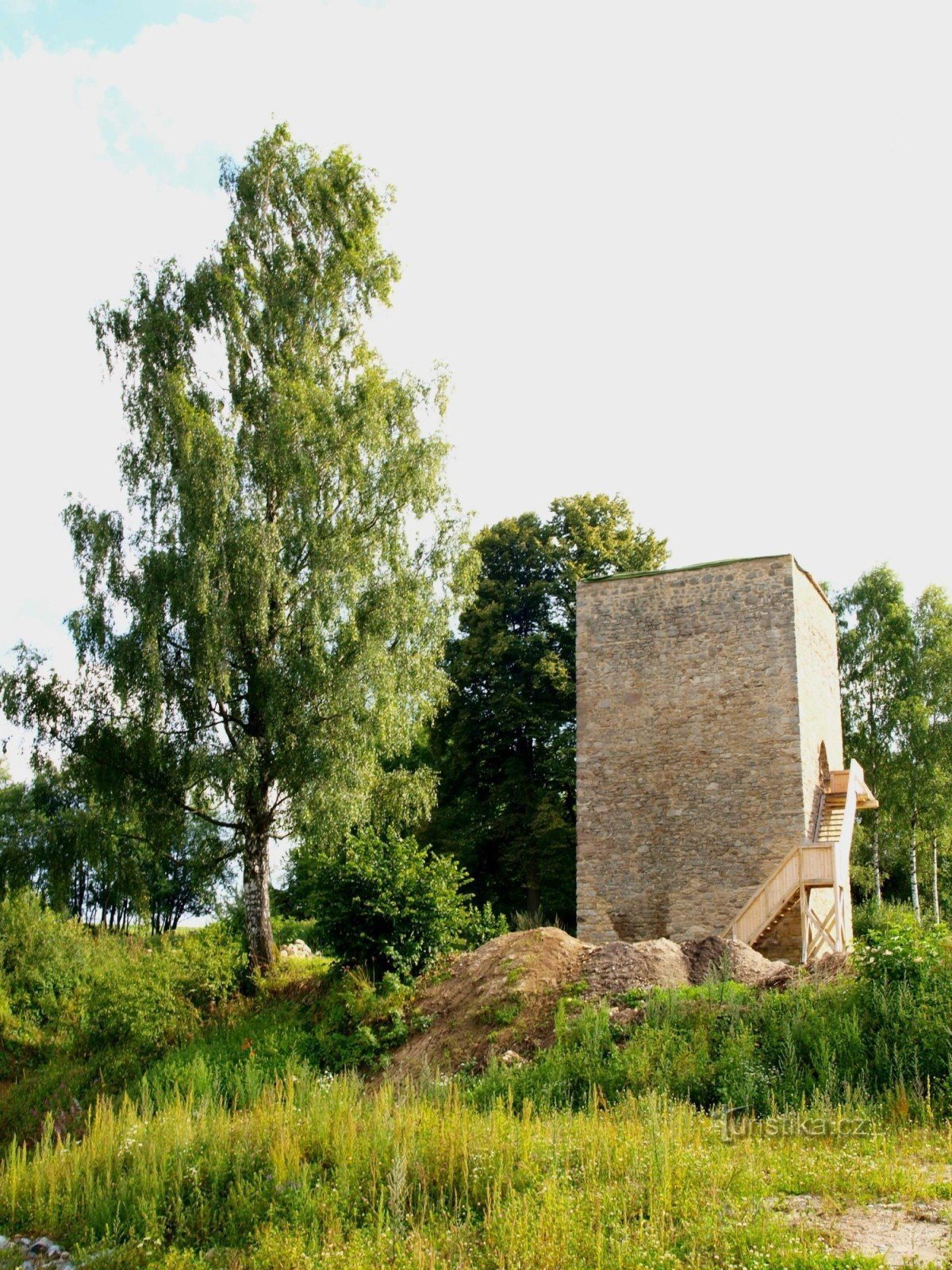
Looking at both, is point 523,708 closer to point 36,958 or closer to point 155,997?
point 36,958

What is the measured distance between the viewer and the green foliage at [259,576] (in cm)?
1504

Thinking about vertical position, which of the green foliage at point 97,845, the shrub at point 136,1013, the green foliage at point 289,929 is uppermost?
the green foliage at point 97,845

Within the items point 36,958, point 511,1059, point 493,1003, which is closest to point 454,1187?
point 511,1059

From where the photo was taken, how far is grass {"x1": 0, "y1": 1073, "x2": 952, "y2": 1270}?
5.82 metres

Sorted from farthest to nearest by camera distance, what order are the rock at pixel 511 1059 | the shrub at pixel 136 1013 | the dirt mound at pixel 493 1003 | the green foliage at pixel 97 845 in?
1. the green foliage at pixel 97 845
2. the shrub at pixel 136 1013
3. the dirt mound at pixel 493 1003
4. the rock at pixel 511 1059

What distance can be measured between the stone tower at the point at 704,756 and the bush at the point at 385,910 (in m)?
5.50

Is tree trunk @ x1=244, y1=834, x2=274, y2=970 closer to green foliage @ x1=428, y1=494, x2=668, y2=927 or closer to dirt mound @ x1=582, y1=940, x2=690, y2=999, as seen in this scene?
dirt mound @ x1=582, y1=940, x2=690, y2=999

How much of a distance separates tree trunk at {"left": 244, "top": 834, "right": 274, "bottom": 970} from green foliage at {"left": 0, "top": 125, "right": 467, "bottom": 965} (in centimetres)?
3

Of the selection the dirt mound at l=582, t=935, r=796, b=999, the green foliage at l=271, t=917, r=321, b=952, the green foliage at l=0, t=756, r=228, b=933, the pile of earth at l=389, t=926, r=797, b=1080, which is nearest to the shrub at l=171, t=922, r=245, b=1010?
the green foliage at l=0, t=756, r=228, b=933

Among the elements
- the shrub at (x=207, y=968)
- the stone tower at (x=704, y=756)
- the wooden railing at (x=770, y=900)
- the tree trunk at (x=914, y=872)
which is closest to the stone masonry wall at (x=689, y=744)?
the stone tower at (x=704, y=756)

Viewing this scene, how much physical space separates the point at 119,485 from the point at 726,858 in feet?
37.1
